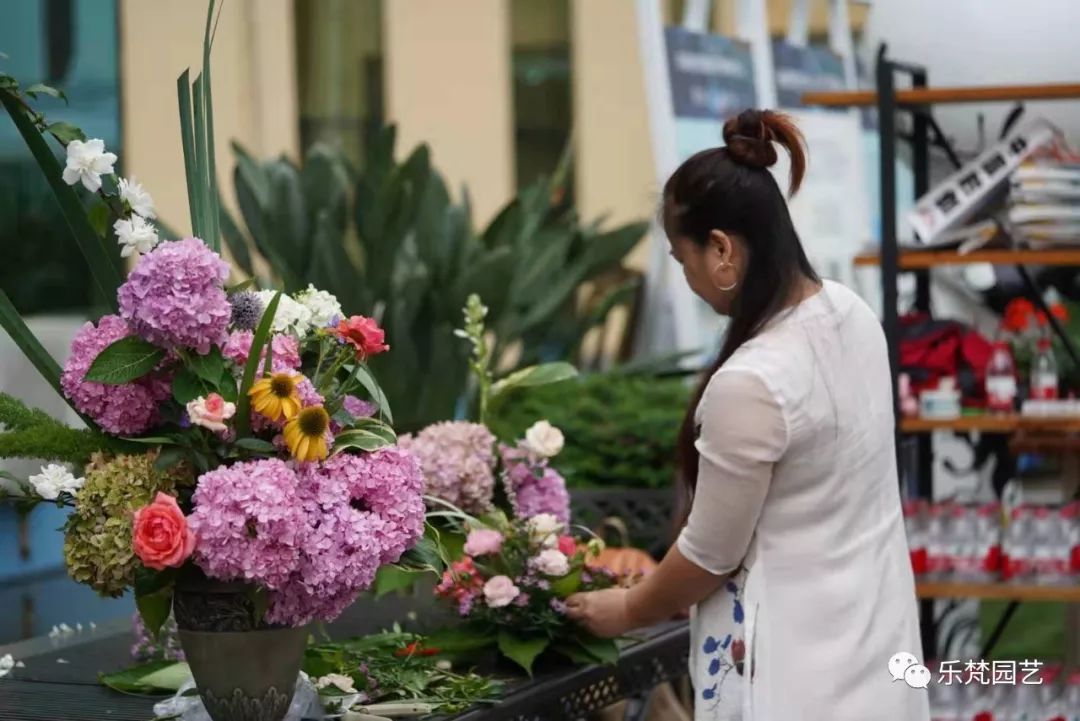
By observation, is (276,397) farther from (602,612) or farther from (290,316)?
(602,612)

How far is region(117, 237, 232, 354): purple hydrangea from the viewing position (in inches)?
77.4

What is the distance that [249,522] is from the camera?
1968 mm

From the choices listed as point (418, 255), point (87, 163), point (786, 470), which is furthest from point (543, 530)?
point (418, 255)

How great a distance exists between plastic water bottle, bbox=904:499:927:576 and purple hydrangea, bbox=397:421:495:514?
1957 millimetres

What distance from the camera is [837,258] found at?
7773 mm

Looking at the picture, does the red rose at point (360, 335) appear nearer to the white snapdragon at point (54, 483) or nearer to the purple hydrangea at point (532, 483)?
the white snapdragon at point (54, 483)

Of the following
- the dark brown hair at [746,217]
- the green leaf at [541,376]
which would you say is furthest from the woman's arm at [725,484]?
the green leaf at [541,376]

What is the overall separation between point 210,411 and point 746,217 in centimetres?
80

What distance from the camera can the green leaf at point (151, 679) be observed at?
2.49m

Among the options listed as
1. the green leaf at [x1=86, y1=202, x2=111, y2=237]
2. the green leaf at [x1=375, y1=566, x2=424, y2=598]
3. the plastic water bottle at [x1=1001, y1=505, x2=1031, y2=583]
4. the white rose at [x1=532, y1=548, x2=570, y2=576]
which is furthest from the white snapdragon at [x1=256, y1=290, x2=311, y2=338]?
the plastic water bottle at [x1=1001, y1=505, x2=1031, y2=583]

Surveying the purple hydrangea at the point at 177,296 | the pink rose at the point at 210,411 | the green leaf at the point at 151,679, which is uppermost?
the purple hydrangea at the point at 177,296

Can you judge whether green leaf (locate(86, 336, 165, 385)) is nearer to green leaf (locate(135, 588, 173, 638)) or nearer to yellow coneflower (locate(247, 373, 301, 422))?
yellow coneflower (locate(247, 373, 301, 422))

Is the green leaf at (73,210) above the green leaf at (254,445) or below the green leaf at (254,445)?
above

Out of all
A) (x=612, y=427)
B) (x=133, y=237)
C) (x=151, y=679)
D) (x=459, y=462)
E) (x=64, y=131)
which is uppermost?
(x=64, y=131)
